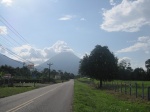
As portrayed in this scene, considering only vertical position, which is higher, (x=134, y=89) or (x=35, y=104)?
(x=134, y=89)

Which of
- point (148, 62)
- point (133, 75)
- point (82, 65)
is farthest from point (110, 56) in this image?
point (148, 62)

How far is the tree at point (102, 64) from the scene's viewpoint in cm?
6862

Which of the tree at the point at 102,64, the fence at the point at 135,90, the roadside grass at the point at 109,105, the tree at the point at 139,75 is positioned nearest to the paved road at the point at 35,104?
the roadside grass at the point at 109,105

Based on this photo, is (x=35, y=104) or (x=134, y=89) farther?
(x=134, y=89)

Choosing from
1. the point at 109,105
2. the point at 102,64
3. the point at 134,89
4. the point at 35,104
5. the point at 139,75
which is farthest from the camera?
the point at 139,75

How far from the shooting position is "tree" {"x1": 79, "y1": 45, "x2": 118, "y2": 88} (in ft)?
225

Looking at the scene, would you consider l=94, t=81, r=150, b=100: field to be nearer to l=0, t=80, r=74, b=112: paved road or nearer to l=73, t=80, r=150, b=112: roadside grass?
l=73, t=80, r=150, b=112: roadside grass

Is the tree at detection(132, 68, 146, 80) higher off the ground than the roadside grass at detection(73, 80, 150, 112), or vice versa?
the tree at detection(132, 68, 146, 80)

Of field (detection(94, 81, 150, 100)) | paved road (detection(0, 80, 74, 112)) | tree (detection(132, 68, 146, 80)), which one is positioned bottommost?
paved road (detection(0, 80, 74, 112))

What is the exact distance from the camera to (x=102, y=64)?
69000mm

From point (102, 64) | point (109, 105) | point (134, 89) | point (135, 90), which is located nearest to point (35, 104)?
point (109, 105)

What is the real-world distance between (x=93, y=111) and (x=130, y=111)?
229 centimetres

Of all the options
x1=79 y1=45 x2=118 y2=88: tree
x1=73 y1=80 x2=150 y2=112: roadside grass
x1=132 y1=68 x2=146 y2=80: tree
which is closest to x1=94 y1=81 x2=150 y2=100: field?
x1=73 y1=80 x2=150 y2=112: roadside grass

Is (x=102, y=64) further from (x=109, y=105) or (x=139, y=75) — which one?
(x=139, y=75)
